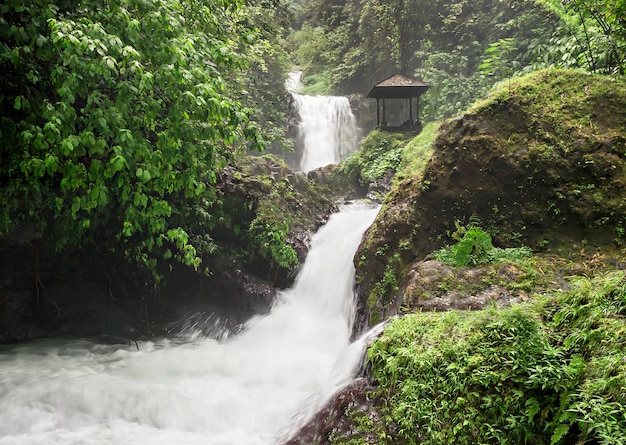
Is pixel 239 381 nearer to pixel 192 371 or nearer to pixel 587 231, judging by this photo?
pixel 192 371

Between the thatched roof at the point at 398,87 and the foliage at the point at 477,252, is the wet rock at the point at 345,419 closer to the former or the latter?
the foliage at the point at 477,252

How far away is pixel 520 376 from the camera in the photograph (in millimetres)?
2520

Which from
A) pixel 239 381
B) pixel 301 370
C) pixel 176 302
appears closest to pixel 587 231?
pixel 301 370

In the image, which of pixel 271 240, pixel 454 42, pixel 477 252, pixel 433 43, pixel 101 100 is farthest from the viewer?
pixel 433 43

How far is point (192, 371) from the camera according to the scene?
6188 millimetres

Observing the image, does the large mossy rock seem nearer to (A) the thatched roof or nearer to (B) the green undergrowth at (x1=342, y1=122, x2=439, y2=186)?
(B) the green undergrowth at (x1=342, y1=122, x2=439, y2=186)

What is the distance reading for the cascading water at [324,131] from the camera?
768 inches

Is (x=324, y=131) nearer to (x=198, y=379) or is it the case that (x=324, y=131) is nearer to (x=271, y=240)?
(x=271, y=240)

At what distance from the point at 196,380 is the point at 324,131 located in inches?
628

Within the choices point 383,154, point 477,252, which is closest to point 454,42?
point 383,154

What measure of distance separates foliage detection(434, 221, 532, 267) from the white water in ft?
5.39

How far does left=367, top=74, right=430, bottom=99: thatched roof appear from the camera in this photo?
43.3ft

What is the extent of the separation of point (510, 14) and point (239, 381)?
16464 mm

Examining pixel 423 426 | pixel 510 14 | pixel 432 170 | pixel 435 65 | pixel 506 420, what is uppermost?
pixel 510 14
